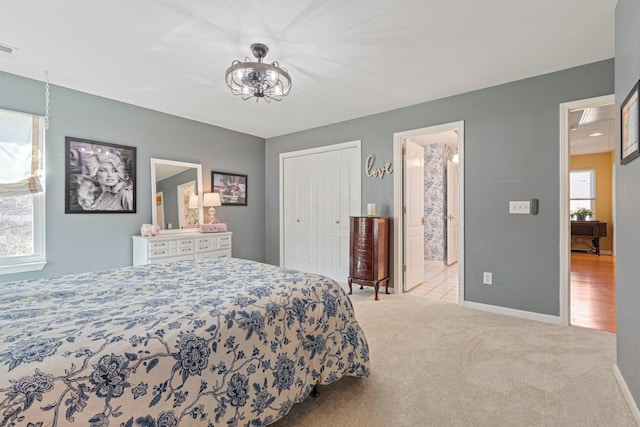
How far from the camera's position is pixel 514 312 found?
122 inches

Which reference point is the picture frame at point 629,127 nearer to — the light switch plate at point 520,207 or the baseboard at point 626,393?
the light switch plate at point 520,207

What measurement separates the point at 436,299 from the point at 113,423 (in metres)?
3.55

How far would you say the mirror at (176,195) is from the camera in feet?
12.9

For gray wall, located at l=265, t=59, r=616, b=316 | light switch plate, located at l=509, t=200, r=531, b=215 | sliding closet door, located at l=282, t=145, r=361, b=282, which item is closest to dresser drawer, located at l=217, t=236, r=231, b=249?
sliding closet door, located at l=282, t=145, r=361, b=282

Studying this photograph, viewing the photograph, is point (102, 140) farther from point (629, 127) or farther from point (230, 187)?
point (629, 127)

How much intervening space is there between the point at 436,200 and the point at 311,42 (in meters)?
4.82

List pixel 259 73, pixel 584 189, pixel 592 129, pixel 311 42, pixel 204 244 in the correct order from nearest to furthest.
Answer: pixel 259 73 → pixel 311 42 → pixel 204 244 → pixel 592 129 → pixel 584 189

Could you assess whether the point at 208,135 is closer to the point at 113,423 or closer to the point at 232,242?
the point at 232,242

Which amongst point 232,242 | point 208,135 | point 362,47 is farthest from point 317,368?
point 208,135

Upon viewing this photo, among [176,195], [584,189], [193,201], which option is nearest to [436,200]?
[584,189]

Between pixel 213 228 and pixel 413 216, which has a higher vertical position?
pixel 413 216

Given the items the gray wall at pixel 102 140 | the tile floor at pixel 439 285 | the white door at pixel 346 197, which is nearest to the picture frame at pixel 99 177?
the gray wall at pixel 102 140

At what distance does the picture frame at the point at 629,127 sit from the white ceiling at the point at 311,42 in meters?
0.78

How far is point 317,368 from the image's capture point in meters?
1.63
